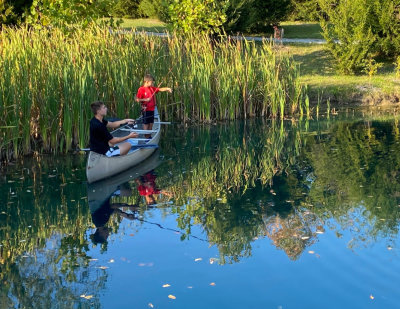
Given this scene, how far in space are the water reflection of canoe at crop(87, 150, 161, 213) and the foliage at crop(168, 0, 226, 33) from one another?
24.7 feet

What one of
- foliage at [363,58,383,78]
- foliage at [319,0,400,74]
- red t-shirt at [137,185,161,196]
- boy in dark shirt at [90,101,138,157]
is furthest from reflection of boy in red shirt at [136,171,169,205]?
foliage at [319,0,400,74]

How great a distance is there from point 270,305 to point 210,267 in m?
1.18

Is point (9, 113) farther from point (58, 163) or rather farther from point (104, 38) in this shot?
point (104, 38)

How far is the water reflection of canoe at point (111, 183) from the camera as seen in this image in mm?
10727

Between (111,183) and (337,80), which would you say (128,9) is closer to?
(337,80)

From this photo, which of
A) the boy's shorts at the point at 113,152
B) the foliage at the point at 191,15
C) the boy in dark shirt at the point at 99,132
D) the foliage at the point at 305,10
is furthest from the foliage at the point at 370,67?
the boy in dark shirt at the point at 99,132

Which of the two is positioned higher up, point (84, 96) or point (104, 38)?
point (104, 38)

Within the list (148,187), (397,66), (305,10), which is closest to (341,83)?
(397,66)

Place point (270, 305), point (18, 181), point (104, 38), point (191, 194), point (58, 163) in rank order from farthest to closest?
point (104, 38) → point (58, 163) → point (18, 181) → point (191, 194) → point (270, 305)

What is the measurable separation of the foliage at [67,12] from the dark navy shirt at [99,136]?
6180 mm

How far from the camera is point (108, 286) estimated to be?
7176mm

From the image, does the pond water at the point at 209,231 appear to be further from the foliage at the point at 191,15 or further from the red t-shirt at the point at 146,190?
the foliage at the point at 191,15

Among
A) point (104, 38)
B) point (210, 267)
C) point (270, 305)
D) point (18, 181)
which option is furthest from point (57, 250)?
point (104, 38)

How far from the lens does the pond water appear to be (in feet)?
23.1
